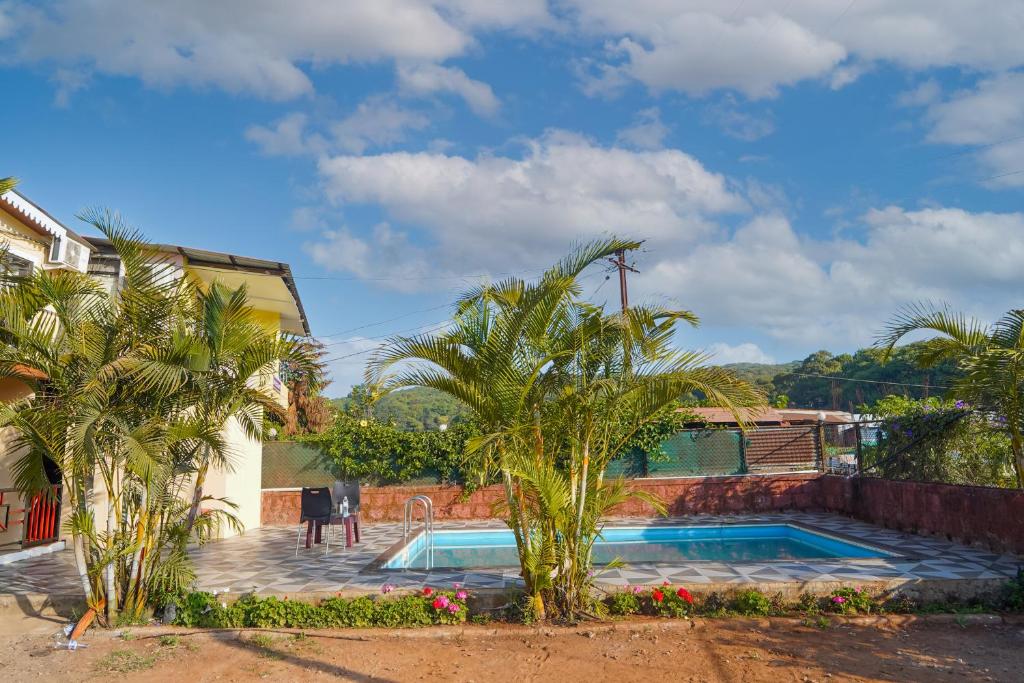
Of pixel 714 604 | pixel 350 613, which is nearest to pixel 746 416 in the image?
pixel 714 604

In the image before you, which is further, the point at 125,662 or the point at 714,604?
the point at 714,604

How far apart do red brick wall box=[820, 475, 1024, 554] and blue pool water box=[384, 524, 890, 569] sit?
1279 mm

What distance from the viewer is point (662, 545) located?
37.0 ft

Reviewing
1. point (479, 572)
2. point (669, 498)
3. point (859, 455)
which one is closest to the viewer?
point (479, 572)

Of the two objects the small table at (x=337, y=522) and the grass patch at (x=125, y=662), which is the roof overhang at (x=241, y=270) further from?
the grass patch at (x=125, y=662)

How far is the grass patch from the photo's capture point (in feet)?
16.5

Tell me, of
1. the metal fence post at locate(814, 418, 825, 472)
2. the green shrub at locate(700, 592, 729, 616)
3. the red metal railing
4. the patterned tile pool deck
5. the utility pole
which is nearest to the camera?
the green shrub at locate(700, 592, 729, 616)

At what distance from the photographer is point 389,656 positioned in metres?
5.25

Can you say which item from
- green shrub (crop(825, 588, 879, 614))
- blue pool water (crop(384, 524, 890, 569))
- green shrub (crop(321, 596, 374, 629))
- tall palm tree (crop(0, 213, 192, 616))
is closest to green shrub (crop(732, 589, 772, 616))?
green shrub (crop(825, 588, 879, 614))

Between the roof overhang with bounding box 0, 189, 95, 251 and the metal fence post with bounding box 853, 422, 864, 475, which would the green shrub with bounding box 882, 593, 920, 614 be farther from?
the roof overhang with bounding box 0, 189, 95, 251

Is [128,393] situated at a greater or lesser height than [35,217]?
lesser

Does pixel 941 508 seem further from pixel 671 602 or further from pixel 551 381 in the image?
pixel 551 381

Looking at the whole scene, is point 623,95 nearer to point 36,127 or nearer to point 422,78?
point 422,78

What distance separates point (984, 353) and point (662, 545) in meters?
5.85
